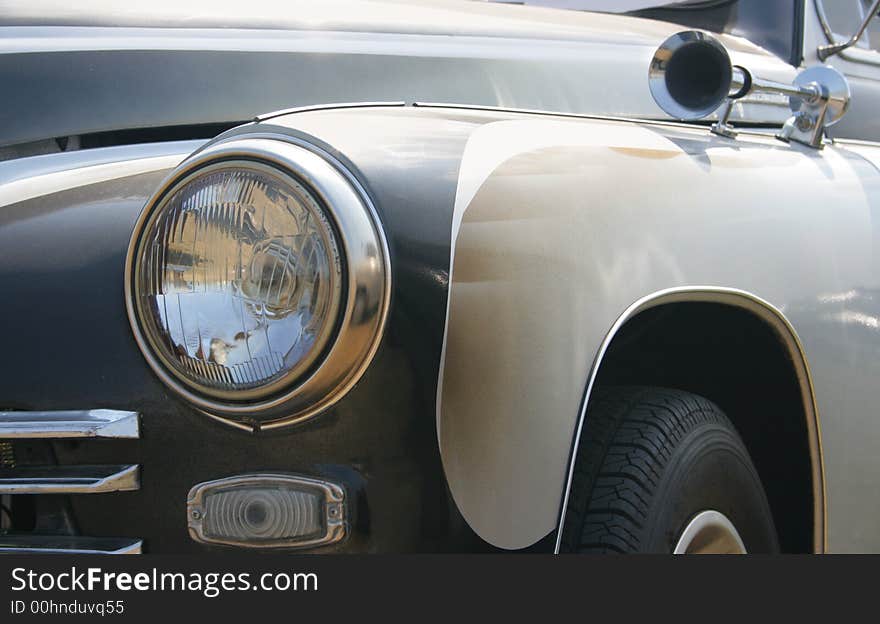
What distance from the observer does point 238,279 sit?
1.18 meters

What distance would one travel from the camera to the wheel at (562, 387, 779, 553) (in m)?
1.36

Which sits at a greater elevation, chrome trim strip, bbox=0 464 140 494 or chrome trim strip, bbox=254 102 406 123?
chrome trim strip, bbox=254 102 406 123

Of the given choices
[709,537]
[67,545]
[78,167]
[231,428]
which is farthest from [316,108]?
[709,537]

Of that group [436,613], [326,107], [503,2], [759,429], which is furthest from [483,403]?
[503,2]

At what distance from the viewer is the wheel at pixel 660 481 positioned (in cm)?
136

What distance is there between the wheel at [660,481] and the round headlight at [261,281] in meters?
0.40

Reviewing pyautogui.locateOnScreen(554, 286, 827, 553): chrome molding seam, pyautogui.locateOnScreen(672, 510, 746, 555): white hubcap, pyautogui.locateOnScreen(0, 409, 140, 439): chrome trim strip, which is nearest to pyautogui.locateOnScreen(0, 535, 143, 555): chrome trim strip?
pyautogui.locateOnScreen(0, 409, 140, 439): chrome trim strip

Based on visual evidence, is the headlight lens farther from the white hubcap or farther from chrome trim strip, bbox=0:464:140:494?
the white hubcap

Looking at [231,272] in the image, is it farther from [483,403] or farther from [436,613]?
[436,613]

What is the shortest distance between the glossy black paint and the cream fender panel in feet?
0.10

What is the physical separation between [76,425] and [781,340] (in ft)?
3.28

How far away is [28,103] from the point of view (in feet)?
5.78

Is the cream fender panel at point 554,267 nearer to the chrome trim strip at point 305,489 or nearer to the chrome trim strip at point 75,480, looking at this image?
the chrome trim strip at point 305,489

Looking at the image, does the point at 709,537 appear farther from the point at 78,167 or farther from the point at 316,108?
the point at 78,167
